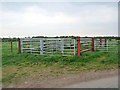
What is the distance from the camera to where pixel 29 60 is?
12141mm

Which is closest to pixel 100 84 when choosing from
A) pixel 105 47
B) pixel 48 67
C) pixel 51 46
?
pixel 48 67

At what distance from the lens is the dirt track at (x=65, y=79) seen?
22.8ft

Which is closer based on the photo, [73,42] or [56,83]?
[56,83]

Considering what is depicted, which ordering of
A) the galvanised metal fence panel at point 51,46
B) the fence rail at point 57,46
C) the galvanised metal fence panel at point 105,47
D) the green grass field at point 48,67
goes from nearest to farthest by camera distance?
the green grass field at point 48,67 < the fence rail at point 57,46 < the galvanised metal fence panel at point 51,46 < the galvanised metal fence panel at point 105,47

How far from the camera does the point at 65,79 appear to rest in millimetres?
7656

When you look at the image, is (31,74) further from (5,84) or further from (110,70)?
(110,70)

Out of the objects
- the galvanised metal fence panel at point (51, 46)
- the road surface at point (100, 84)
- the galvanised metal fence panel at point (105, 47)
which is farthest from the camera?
the galvanised metal fence panel at point (105, 47)

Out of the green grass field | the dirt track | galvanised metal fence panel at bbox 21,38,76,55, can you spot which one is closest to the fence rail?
galvanised metal fence panel at bbox 21,38,76,55

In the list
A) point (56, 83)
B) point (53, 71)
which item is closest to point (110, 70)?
point (53, 71)

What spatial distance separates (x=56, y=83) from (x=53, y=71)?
80.5 inches

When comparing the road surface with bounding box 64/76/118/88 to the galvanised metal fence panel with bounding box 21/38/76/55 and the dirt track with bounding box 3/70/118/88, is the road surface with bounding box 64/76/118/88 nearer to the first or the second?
the dirt track with bounding box 3/70/118/88

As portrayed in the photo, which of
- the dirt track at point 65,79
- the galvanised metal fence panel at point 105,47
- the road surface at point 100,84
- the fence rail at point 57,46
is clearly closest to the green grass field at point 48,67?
the dirt track at point 65,79

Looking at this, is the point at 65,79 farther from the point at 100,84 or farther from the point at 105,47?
the point at 105,47

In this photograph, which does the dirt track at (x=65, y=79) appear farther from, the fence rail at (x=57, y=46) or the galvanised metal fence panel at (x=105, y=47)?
the galvanised metal fence panel at (x=105, y=47)
